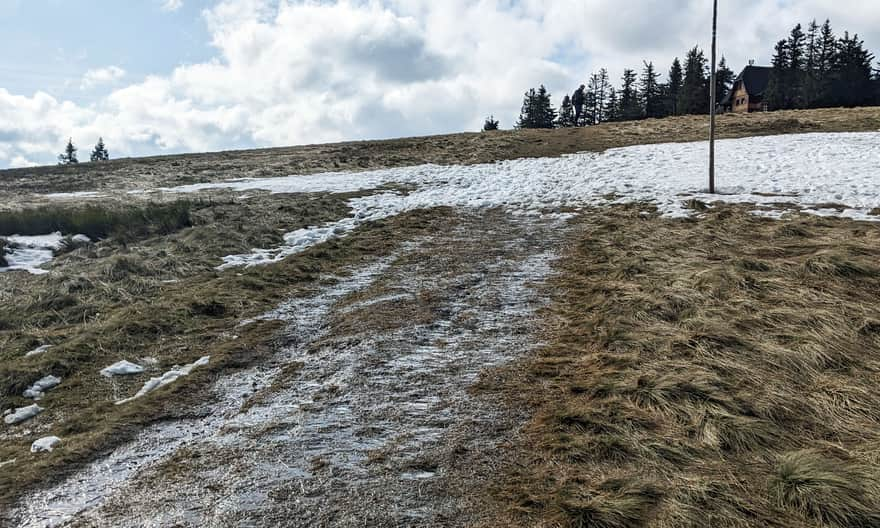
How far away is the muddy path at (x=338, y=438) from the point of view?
299 centimetres

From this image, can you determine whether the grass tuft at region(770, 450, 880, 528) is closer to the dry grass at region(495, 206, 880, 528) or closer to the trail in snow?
the dry grass at region(495, 206, 880, 528)

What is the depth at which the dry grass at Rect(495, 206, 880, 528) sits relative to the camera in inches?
110

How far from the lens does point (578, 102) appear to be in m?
79.1

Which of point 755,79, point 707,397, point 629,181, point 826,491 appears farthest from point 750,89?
point 826,491

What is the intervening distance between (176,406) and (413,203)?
433 inches

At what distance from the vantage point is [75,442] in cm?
383

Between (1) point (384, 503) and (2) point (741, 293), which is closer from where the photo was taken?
(1) point (384, 503)

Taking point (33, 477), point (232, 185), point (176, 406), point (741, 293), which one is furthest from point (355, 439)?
point (232, 185)

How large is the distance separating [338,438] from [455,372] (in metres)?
1.36

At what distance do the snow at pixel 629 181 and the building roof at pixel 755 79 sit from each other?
43299mm

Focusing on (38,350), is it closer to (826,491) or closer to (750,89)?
(826,491)

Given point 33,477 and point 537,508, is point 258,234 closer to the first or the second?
point 33,477

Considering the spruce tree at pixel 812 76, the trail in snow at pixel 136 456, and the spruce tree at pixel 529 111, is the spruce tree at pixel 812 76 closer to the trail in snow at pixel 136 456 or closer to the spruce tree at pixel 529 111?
the spruce tree at pixel 529 111

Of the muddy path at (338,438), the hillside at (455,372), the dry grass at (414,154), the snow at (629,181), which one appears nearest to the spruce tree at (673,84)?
the dry grass at (414,154)
